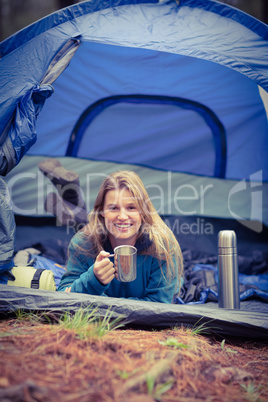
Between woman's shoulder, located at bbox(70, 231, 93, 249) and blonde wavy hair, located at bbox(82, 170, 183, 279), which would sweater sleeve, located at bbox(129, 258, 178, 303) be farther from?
woman's shoulder, located at bbox(70, 231, 93, 249)

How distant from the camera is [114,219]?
1.96m

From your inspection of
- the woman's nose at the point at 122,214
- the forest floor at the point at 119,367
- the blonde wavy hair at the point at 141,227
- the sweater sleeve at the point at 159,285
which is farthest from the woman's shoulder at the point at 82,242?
the forest floor at the point at 119,367

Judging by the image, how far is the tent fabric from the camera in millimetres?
2354

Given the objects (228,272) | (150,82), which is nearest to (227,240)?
(228,272)

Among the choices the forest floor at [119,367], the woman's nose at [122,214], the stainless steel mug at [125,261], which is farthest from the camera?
the woman's nose at [122,214]

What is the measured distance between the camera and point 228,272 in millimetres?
2002

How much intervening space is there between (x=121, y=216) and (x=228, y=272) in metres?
0.65

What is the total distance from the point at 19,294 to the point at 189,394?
0.92 metres

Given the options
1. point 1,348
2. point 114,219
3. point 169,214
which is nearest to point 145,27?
point 114,219

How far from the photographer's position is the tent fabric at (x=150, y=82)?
2.35 m

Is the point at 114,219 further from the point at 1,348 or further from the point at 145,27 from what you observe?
the point at 145,27

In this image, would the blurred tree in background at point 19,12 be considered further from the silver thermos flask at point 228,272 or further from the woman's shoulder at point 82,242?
the silver thermos flask at point 228,272

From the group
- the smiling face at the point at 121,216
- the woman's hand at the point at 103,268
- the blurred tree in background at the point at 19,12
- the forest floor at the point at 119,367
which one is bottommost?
the forest floor at the point at 119,367

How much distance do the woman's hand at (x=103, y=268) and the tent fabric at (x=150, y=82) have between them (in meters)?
0.89
